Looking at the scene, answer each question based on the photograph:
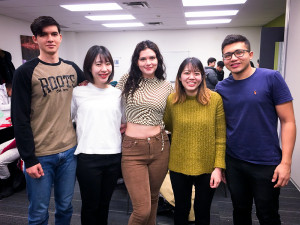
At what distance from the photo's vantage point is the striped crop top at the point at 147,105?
5.04 feet

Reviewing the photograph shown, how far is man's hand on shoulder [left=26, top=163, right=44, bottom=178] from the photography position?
54.5 inches

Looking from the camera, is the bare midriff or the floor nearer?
the bare midriff

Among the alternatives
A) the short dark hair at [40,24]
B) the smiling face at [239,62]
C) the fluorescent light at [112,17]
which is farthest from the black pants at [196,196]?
the fluorescent light at [112,17]

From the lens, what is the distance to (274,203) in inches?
57.7

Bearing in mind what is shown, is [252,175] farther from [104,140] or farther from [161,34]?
[161,34]

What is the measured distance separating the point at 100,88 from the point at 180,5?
15.0 feet

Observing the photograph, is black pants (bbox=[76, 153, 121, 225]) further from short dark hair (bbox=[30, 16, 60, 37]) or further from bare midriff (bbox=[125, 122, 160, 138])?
short dark hair (bbox=[30, 16, 60, 37])

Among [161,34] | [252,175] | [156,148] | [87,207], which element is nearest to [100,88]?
[156,148]

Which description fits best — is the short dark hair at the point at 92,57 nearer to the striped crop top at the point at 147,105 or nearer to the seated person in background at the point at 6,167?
the striped crop top at the point at 147,105

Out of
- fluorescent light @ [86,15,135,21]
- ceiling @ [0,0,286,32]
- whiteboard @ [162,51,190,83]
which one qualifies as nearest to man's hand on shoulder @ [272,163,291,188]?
ceiling @ [0,0,286,32]

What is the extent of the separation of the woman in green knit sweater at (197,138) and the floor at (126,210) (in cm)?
89

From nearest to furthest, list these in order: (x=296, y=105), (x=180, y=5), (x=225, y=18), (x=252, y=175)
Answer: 1. (x=252, y=175)
2. (x=296, y=105)
3. (x=180, y=5)
4. (x=225, y=18)

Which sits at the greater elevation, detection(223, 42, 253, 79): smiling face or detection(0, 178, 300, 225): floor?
detection(223, 42, 253, 79): smiling face

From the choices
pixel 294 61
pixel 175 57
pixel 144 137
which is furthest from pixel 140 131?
pixel 175 57
